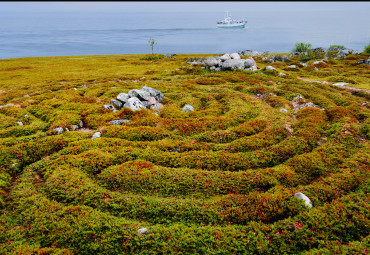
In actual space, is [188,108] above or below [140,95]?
below

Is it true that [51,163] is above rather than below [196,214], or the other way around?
above

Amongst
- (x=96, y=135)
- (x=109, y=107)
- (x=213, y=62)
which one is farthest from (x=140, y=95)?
(x=213, y=62)

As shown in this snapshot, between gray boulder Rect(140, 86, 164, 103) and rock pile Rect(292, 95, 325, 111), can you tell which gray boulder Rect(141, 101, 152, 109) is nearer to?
gray boulder Rect(140, 86, 164, 103)

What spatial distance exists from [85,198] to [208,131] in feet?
37.7

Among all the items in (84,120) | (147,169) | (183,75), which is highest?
(183,75)

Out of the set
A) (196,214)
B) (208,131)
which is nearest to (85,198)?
(196,214)

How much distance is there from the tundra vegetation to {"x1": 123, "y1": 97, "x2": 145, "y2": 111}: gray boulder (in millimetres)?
1539

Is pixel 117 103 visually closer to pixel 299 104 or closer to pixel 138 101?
pixel 138 101

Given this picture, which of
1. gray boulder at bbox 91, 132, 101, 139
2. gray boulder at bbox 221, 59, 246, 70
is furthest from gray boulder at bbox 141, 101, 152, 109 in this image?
gray boulder at bbox 221, 59, 246, 70

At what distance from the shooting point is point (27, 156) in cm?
1585

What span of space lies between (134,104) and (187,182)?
15.2 metres

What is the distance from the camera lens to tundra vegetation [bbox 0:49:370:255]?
30.1 ft

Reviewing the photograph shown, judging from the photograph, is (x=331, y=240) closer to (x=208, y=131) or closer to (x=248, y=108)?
(x=208, y=131)

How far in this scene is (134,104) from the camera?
25.1 metres
